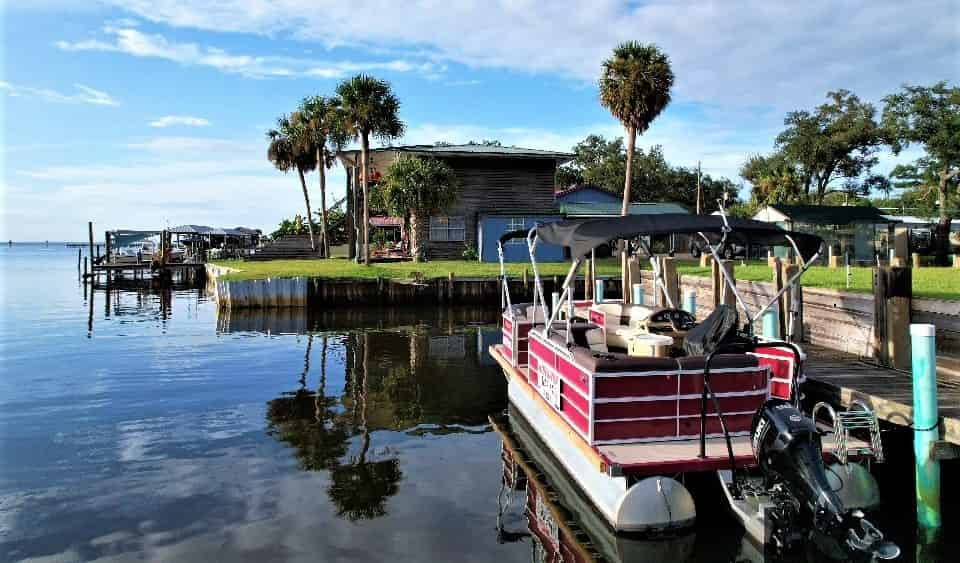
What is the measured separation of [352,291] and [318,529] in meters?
23.5

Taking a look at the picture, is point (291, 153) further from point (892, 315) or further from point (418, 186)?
point (892, 315)

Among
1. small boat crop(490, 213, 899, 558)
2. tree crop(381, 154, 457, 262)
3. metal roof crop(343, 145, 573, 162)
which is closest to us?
small boat crop(490, 213, 899, 558)

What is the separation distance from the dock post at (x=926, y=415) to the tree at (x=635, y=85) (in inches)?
1118

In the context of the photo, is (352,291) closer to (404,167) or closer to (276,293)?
(276,293)

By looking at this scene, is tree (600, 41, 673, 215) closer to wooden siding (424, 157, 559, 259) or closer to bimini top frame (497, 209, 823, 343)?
wooden siding (424, 157, 559, 259)

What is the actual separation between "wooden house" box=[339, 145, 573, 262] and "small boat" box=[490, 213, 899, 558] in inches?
1285

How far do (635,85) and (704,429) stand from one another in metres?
29.8

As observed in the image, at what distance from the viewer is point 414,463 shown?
34.4 ft

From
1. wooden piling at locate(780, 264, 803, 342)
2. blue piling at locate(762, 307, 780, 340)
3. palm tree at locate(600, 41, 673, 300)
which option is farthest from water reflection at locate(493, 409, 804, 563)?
palm tree at locate(600, 41, 673, 300)

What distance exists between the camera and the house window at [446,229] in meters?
42.6

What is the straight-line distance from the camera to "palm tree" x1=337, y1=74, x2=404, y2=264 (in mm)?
37406

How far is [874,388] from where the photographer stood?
933 centimetres

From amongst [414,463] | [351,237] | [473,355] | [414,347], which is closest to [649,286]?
[473,355]

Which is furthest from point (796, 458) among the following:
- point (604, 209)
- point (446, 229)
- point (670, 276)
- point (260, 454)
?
point (604, 209)
